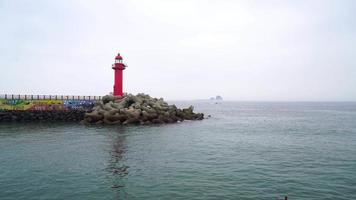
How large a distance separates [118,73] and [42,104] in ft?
55.2

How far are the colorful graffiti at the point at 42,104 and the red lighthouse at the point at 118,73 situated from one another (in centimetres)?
708

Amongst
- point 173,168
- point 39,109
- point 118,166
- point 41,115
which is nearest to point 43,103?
point 39,109

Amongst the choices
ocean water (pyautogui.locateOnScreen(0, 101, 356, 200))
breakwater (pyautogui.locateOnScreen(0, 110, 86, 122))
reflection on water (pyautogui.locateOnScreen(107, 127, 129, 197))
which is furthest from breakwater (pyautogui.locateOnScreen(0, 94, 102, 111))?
reflection on water (pyautogui.locateOnScreen(107, 127, 129, 197))

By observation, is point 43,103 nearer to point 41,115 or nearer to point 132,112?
point 41,115

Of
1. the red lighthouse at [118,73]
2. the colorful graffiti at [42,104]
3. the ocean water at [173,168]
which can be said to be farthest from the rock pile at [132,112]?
the ocean water at [173,168]

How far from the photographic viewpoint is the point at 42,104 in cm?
5856

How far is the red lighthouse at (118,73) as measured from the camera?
6300cm

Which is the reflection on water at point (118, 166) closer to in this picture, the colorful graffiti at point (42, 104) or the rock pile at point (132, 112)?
the rock pile at point (132, 112)

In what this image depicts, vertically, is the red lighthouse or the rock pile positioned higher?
the red lighthouse

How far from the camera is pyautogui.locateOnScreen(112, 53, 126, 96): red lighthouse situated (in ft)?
207

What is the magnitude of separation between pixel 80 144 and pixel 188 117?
34370 millimetres

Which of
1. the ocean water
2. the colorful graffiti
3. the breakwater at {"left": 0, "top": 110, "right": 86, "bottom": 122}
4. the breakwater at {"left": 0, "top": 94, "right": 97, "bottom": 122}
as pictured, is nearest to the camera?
the ocean water

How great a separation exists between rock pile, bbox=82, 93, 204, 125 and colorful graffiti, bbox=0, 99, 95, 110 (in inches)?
220

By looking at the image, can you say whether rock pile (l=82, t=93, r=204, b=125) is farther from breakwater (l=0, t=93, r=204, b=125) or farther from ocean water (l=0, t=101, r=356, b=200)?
ocean water (l=0, t=101, r=356, b=200)
